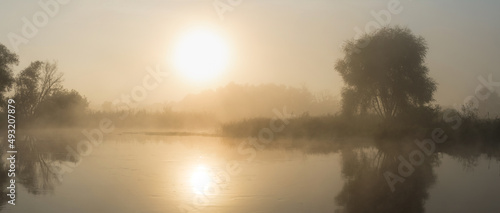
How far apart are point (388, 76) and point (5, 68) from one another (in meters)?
35.9

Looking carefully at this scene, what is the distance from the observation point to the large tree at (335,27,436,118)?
37.8 metres

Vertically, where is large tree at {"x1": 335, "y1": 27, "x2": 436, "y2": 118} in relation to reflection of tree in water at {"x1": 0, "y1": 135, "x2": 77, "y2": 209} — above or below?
above

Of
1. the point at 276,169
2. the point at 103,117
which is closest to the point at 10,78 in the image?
the point at 103,117

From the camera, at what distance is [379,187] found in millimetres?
13906

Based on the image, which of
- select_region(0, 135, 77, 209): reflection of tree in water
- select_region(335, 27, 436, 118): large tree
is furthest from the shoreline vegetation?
select_region(0, 135, 77, 209): reflection of tree in water

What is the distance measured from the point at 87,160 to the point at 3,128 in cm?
3159

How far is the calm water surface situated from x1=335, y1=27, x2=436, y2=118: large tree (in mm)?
15054

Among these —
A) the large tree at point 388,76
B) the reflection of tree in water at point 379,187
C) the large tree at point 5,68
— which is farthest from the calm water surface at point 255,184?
the large tree at point 5,68

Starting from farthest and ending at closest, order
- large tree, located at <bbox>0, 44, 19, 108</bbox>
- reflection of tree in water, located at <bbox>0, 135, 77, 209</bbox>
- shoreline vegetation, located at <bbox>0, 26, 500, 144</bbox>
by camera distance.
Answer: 1. large tree, located at <bbox>0, 44, 19, 108</bbox>
2. shoreline vegetation, located at <bbox>0, 26, 500, 144</bbox>
3. reflection of tree in water, located at <bbox>0, 135, 77, 209</bbox>

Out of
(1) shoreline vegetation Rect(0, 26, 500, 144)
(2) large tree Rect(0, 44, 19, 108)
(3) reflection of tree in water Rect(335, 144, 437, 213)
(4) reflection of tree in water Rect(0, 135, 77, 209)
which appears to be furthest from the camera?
(2) large tree Rect(0, 44, 19, 108)

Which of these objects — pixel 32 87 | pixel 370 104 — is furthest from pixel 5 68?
pixel 370 104

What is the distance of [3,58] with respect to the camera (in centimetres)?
4766

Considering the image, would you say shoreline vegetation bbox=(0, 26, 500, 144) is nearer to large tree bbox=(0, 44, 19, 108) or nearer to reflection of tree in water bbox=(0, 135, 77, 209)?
large tree bbox=(0, 44, 19, 108)

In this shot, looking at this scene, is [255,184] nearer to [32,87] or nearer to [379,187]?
[379,187]
